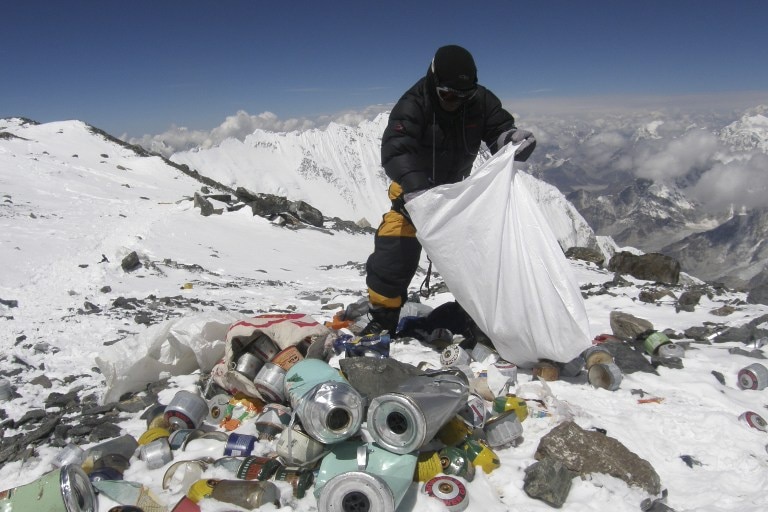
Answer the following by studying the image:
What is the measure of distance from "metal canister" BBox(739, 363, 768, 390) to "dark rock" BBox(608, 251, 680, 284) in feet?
24.3

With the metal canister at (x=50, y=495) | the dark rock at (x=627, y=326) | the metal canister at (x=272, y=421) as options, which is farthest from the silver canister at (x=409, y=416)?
the dark rock at (x=627, y=326)

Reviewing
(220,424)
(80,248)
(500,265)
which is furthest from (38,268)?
(500,265)

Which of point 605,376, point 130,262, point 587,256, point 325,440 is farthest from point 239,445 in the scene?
point 587,256

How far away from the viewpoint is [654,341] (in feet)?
14.7

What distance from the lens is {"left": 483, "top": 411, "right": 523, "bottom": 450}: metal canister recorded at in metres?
2.98

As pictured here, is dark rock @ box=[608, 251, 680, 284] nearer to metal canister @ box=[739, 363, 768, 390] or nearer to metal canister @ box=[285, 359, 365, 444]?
metal canister @ box=[739, 363, 768, 390]

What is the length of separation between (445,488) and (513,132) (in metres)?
2.98

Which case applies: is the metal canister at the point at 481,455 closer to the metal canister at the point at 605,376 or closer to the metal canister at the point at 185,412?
the metal canister at the point at 605,376

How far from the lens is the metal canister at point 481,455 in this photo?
9.23ft

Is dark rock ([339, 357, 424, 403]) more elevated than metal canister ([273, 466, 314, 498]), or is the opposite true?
dark rock ([339, 357, 424, 403])

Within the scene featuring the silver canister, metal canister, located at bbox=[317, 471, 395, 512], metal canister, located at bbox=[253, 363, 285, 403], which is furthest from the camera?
metal canister, located at bbox=[253, 363, 285, 403]

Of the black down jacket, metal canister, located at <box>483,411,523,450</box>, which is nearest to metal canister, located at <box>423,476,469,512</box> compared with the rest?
metal canister, located at <box>483,411,523,450</box>

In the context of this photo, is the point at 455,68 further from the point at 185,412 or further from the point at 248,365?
the point at 185,412

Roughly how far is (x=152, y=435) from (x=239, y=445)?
0.68m
